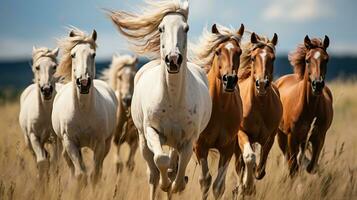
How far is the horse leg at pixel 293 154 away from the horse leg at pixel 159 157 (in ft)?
8.39

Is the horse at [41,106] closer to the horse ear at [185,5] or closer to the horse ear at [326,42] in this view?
the horse ear at [185,5]

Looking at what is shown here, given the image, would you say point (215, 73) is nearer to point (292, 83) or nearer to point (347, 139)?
point (292, 83)

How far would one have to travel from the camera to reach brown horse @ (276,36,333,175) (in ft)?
30.8

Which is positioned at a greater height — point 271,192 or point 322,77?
point 322,77

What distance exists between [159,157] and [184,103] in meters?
0.72

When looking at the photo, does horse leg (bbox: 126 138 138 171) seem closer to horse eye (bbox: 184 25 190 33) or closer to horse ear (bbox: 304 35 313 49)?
horse ear (bbox: 304 35 313 49)

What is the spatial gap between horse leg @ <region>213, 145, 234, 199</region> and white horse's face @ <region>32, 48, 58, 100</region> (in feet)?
9.14

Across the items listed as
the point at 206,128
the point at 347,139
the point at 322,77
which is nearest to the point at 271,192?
the point at 206,128

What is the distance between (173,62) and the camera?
6.79 m

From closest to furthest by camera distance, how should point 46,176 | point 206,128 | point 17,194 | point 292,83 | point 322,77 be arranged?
point 17,194 < point 46,176 < point 206,128 < point 322,77 < point 292,83

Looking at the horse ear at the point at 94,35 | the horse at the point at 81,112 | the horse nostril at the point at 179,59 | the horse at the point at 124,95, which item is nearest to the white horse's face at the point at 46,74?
the horse at the point at 81,112

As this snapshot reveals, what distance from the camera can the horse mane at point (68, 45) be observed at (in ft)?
30.5

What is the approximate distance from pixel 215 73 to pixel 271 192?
1.74m

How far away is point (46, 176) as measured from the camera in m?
8.00
